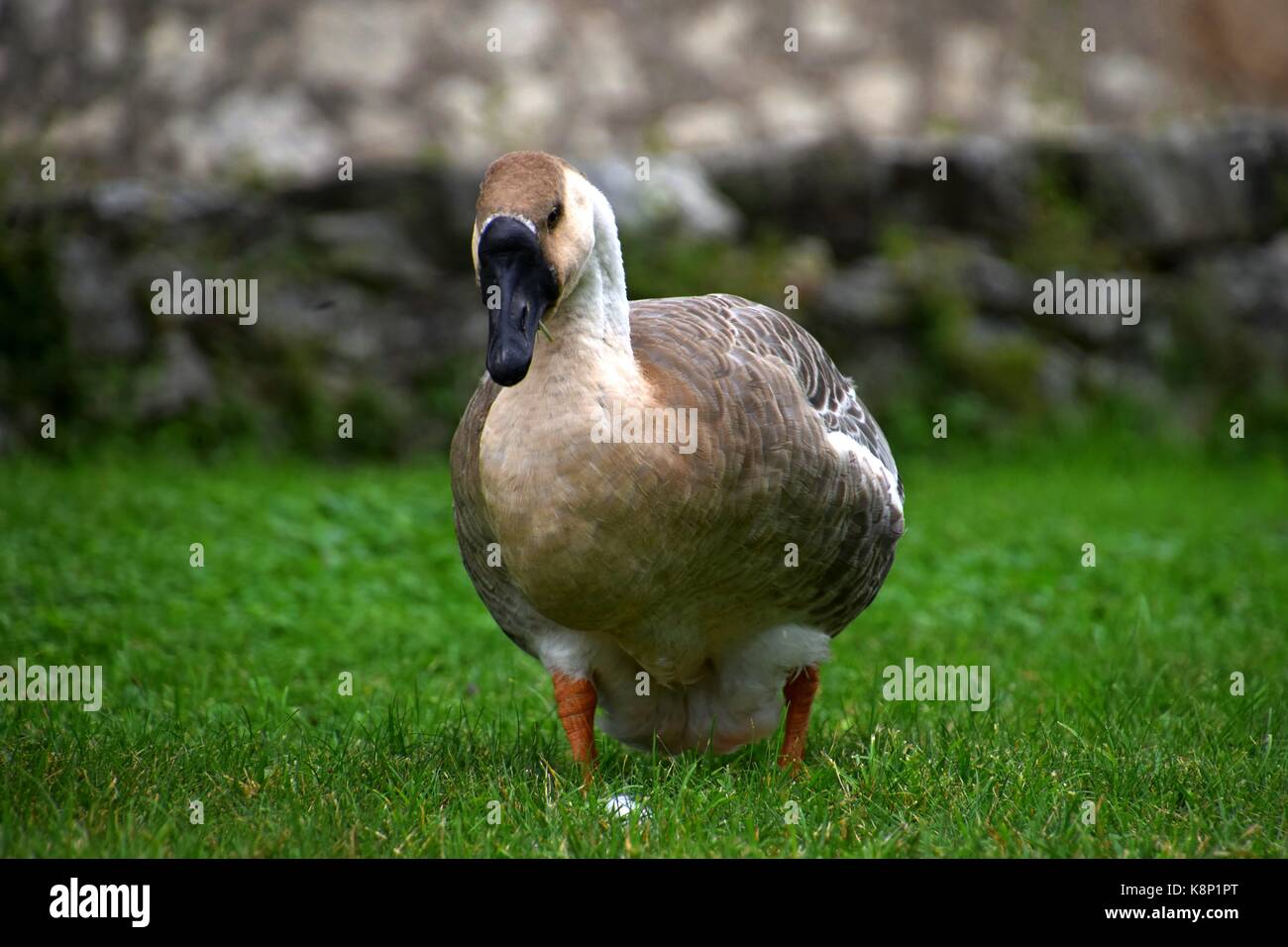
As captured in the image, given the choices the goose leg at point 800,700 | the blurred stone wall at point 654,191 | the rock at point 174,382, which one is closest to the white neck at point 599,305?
the goose leg at point 800,700

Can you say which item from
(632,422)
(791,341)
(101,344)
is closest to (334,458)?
(101,344)

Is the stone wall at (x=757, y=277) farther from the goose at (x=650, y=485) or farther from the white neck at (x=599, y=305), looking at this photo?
the white neck at (x=599, y=305)

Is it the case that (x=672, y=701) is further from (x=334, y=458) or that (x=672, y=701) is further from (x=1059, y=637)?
(x=334, y=458)

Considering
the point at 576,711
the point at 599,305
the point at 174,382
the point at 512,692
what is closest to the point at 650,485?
the point at 599,305

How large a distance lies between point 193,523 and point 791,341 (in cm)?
449

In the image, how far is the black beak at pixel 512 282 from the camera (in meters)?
3.45

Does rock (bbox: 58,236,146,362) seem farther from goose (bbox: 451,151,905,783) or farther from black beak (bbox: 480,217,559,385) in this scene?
black beak (bbox: 480,217,559,385)

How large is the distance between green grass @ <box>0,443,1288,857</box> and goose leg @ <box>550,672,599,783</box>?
0.45 feet

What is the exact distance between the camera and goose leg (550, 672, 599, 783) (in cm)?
436

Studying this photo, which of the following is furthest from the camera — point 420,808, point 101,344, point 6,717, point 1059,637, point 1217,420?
point 1217,420

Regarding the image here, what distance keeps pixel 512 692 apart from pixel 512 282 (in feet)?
7.23

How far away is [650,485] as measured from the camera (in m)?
3.65

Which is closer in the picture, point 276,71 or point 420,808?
point 420,808
